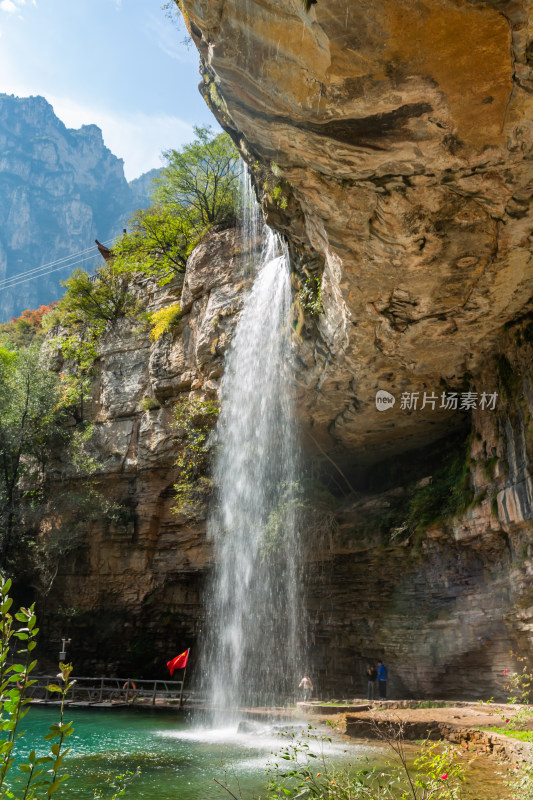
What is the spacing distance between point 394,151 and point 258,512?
10.7m

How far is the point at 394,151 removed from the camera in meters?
6.46

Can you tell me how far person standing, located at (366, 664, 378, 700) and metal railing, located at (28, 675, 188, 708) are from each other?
466cm

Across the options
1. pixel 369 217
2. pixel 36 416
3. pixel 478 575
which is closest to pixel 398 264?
pixel 369 217

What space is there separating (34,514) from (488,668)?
1445 centimetres

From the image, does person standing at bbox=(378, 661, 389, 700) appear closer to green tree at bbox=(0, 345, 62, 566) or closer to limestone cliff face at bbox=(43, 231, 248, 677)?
limestone cliff face at bbox=(43, 231, 248, 677)

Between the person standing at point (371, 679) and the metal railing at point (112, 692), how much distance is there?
4.66m

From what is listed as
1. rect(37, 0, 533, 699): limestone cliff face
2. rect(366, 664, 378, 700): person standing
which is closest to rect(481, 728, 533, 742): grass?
rect(37, 0, 533, 699): limestone cliff face

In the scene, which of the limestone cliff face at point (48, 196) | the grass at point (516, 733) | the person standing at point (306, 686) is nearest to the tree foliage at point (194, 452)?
the person standing at point (306, 686)

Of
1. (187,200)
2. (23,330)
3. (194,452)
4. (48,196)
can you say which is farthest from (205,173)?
(48,196)

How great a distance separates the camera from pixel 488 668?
1100cm

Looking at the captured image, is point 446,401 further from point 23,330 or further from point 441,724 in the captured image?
point 23,330

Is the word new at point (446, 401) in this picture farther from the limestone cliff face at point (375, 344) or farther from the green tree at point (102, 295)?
the green tree at point (102, 295)

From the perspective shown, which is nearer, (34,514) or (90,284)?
(34,514)

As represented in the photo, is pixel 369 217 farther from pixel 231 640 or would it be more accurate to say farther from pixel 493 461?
pixel 231 640
